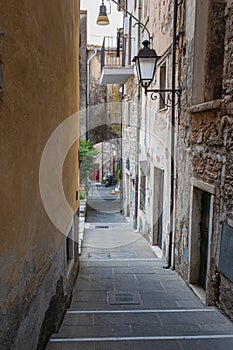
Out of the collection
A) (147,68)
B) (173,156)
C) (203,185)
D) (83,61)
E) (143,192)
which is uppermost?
(83,61)

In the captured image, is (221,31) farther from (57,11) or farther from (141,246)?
(141,246)

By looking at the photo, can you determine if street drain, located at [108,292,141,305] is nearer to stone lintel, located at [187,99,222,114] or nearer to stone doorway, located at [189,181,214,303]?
stone doorway, located at [189,181,214,303]

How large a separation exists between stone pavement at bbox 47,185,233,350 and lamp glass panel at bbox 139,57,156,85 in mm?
3437

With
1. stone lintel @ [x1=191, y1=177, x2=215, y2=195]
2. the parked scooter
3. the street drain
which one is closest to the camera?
stone lintel @ [x1=191, y1=177, x2=215, y2=195]

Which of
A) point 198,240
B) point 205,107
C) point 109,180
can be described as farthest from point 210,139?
point 109,180

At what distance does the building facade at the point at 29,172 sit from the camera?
2.07m

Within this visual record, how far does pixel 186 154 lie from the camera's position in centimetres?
570

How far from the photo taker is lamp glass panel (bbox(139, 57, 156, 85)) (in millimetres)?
5621

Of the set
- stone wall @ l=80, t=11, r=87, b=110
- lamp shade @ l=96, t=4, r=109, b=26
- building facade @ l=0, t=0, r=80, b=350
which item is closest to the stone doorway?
building facade @ l=0, t=0, r=80, b=350

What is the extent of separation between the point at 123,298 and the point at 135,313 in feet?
2.63

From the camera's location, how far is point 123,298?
511 cm

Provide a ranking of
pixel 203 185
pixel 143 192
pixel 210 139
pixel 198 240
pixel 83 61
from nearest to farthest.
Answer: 1. pixel 210 139
2. pixel 203 185
3. pixel 198 240
4. pixel 143 192
5. pixel 83 61

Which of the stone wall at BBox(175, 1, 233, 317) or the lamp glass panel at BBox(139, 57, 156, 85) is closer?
the stone wall at BBox(175, 1, 233, 317)

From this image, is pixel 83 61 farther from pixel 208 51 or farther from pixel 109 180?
pixel 208 51
